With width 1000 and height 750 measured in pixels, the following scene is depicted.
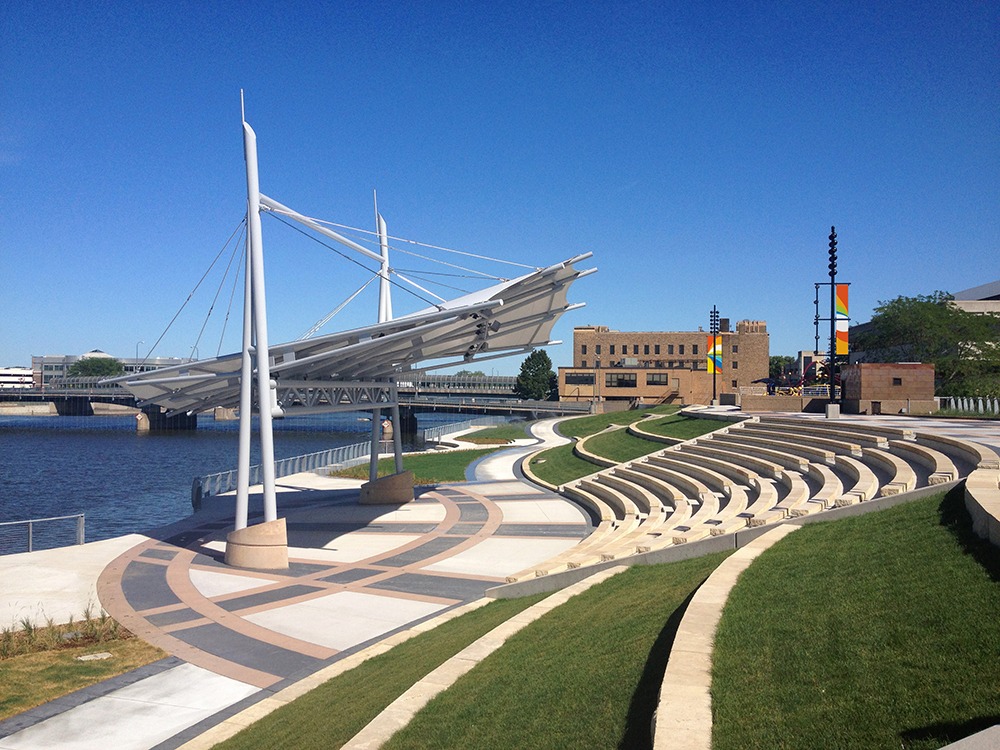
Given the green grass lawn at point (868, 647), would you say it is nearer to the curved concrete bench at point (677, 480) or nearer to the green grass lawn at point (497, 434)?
the curved concrete bench at point (677, 480)

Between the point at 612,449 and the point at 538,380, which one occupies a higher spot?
the point at 538,380

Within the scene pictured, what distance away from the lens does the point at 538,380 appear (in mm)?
143750

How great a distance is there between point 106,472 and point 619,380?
228ft

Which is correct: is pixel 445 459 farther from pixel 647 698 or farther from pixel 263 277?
pixel 647 698

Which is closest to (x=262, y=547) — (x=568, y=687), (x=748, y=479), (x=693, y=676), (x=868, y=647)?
(x=748, y=479)

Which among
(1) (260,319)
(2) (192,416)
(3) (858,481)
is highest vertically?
(1) (260,319)

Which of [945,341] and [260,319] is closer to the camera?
[260,319]

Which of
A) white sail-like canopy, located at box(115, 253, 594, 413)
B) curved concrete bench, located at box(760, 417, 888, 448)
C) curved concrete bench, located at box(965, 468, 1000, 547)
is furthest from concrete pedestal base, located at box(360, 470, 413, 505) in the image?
curved concrete bench, located at box(965, 468, 1000, 547)

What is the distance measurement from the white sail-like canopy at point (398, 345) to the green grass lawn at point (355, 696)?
988cm

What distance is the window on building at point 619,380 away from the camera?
356 feet

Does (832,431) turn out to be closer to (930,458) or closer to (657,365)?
(930,458)

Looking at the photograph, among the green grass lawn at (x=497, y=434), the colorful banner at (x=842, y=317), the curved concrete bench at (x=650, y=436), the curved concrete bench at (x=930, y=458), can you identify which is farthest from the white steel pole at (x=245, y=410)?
the green grass lawn at (x=497, y=434)

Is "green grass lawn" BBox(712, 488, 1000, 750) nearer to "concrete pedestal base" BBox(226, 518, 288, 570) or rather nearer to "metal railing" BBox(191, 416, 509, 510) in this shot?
"concrete pedestal base" BBox(226, 518, 288, 570)

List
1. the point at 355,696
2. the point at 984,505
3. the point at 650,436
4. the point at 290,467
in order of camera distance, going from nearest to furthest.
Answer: the point at 984,505 → the point at 355,696 → the point at 290,467 → the point at 650,436
